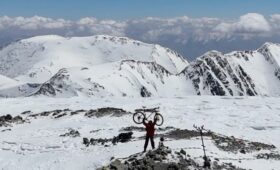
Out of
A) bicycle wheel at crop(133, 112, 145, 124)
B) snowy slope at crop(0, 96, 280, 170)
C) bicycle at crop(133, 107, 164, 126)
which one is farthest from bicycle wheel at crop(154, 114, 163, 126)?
snowy slope at crop(0, 96, 280, 170)

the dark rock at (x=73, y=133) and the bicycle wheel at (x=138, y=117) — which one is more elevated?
the bicycle wheel at (x=138, y=117)

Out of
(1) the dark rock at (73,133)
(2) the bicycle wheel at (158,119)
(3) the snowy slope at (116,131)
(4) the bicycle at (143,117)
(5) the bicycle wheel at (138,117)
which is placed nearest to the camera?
(2) the bicycle wheel at (158,119)

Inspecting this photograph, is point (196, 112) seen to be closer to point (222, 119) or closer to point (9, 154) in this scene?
point (222, 119)

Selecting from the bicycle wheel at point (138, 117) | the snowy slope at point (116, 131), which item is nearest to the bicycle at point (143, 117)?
the bicycle wheel at point (138, 117)

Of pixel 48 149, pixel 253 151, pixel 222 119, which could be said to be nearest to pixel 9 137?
pixel 48 149

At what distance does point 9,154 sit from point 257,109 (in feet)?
195

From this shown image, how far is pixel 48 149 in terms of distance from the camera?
46.4 metres

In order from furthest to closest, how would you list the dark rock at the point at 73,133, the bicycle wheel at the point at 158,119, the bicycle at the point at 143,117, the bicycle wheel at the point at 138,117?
the dark rock at the point at 73,133
the bicycle wheel at the point at 138,117
the bicycle at the point at 143,117
the bicycle wheel at the point at 158,119

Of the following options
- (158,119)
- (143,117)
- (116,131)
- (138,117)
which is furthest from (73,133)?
(158,119)

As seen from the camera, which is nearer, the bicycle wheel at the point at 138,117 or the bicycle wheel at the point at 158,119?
the bicycle wheel at the point at 158,119

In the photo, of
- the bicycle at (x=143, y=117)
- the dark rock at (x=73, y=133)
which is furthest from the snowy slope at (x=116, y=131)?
the bicycle at (x=143, y=117)

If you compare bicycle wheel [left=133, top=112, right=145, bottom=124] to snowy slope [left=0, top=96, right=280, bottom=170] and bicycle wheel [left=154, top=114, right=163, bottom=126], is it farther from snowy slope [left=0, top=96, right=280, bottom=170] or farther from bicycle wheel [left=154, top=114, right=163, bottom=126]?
snowy slope [left=0, top=96, right=280, bottom=170]

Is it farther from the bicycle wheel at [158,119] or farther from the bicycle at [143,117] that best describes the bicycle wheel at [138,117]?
the bicycle wheel at [158,119]

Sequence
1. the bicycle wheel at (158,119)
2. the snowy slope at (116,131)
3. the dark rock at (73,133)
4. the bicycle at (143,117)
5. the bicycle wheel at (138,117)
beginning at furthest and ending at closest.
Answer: the dark rock at (73,133), the bicycle wheel at (138,117), the snowy slope at (116,131), the bicycle at (143,117), the bicycle wheel at (158,119)
